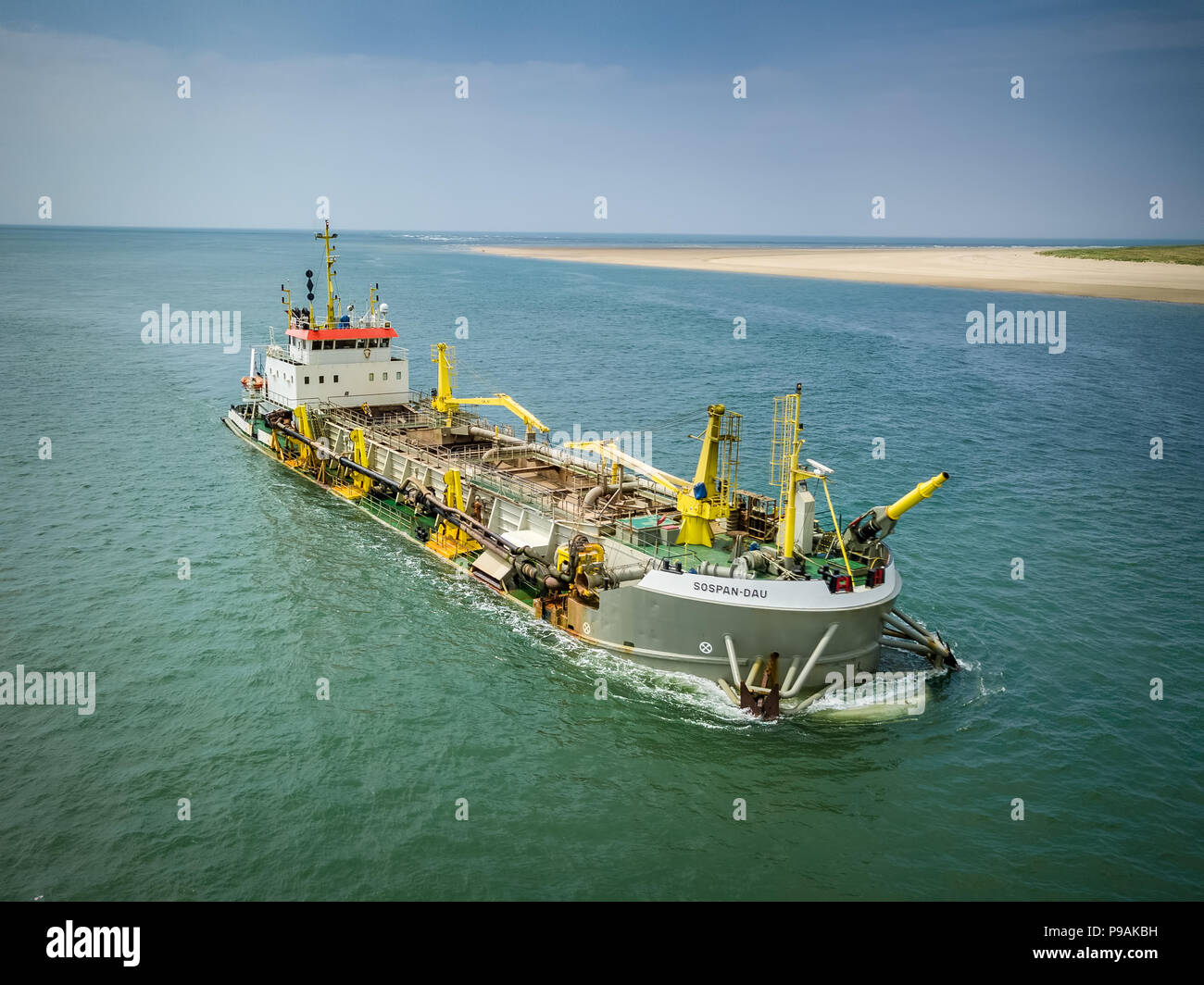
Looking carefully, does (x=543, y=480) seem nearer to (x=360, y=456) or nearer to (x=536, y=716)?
(x=360, y=456)

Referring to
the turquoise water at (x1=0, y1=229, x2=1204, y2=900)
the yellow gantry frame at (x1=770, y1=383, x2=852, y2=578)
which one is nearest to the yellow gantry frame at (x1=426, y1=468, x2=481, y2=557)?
the turquoise water at (x1=0, y1=229, x2=1204, y2=900)

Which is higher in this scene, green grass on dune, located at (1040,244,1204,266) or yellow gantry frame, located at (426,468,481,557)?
green grass on dune, located at (1040,244,1204,266)

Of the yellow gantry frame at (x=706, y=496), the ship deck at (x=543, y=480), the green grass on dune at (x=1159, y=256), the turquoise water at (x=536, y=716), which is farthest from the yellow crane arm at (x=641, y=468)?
the green grass on dune at (x=1159, y=256)

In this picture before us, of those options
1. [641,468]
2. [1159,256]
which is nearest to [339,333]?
[641,468]

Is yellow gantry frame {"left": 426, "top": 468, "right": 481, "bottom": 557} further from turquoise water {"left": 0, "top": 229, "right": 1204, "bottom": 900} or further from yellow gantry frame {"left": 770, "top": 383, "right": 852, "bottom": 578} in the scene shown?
yellow gantry frame {"left": 770, "top": 383, "right": 852, "bottom": 578}
